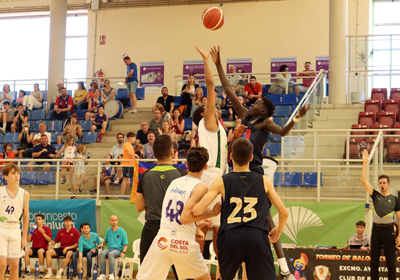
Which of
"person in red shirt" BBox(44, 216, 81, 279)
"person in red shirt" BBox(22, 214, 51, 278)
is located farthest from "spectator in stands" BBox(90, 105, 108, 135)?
"person in red shirt" BBox(44, 216, 81, 279)

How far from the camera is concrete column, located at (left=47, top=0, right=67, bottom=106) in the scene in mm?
19531

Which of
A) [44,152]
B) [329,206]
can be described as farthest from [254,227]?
[44,152]

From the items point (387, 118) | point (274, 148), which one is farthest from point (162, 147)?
point (387, 118)

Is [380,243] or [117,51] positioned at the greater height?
[117,51]

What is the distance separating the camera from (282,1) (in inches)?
858

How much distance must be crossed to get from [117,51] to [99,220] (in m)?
12.9

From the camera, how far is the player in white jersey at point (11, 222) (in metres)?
7.09

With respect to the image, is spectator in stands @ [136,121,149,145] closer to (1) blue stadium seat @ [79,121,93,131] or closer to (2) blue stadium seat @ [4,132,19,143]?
(1) blue stadium seat @ [79,121,93,131]

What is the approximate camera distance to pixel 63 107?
17.5m

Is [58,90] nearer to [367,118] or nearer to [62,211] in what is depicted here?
[62,211]

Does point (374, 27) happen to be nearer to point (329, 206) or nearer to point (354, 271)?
point (329, 206)

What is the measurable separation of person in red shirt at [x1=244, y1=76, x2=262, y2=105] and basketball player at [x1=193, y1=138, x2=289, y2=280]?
1026cm

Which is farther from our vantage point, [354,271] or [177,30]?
[177,30]

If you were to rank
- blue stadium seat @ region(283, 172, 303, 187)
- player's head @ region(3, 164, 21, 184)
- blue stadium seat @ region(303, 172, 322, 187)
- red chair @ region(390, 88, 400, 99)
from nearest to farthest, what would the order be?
player's head @ region(3, 164, 21, 184) < blue stadium seat @ region(283, 172, 303, 187) < blue stadium seat @ region(303, 172, 322, 187) < red chair @ region(390, 88, 400, 99)
